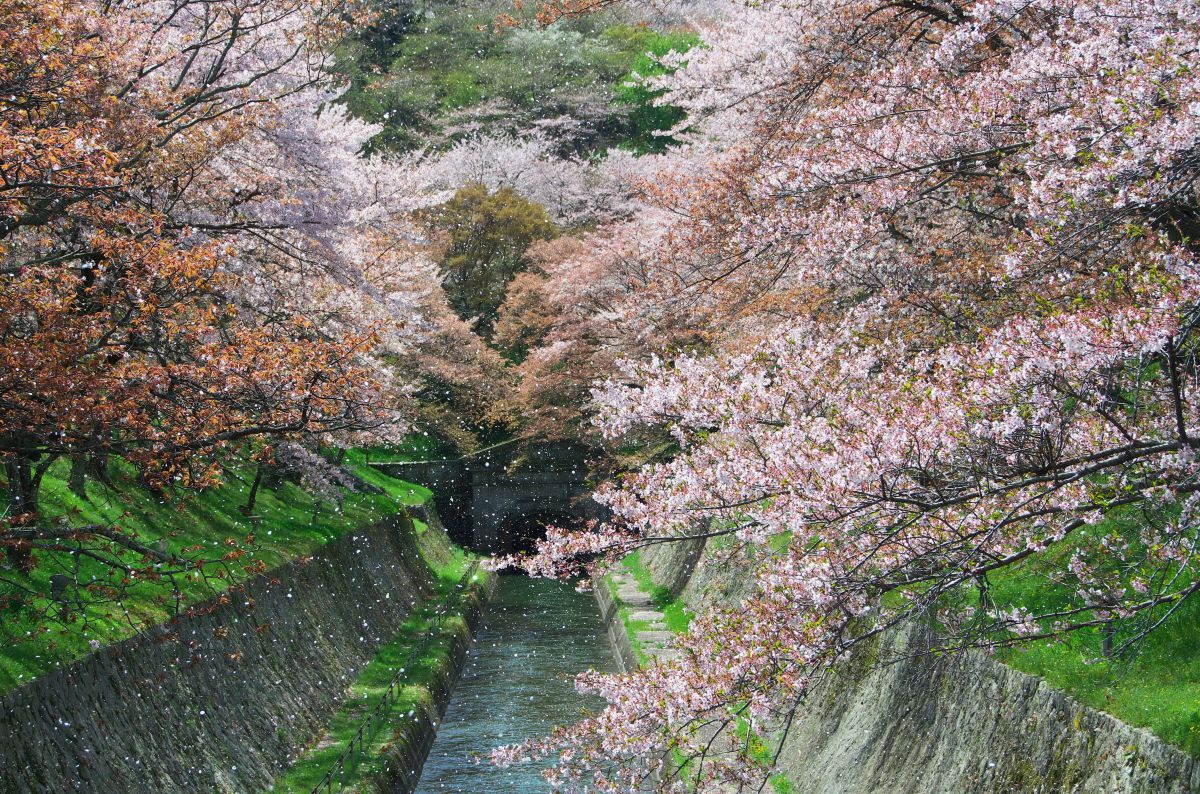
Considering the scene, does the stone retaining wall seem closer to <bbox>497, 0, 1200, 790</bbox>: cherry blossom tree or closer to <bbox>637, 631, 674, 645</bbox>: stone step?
<bbox>637, 631, 674, 645</bbox>: stone step

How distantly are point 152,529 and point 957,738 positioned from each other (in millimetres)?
12873

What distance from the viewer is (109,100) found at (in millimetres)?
11195

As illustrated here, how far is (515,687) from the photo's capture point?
2383 cm

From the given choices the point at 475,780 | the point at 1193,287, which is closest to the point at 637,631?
the point at 475,780

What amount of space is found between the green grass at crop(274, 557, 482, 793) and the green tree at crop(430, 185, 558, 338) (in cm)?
2291

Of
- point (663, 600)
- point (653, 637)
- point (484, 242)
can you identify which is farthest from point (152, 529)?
point (484, 242)

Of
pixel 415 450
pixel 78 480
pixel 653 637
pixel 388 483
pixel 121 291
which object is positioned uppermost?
pixel 121 291

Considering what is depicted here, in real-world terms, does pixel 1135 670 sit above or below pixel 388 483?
below

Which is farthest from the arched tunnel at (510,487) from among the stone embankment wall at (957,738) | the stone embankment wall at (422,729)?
the stone embankment wall at (957,738)

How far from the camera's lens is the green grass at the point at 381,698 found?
47.5 ft

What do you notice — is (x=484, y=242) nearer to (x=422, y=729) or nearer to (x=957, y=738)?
(x=422, y=729)

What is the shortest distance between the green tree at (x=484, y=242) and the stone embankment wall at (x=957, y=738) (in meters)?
36.8

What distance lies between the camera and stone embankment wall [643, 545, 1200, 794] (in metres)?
7.38

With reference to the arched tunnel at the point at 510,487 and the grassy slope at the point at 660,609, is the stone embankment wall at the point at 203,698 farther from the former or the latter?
the arched tunnel at the point at 510,487
